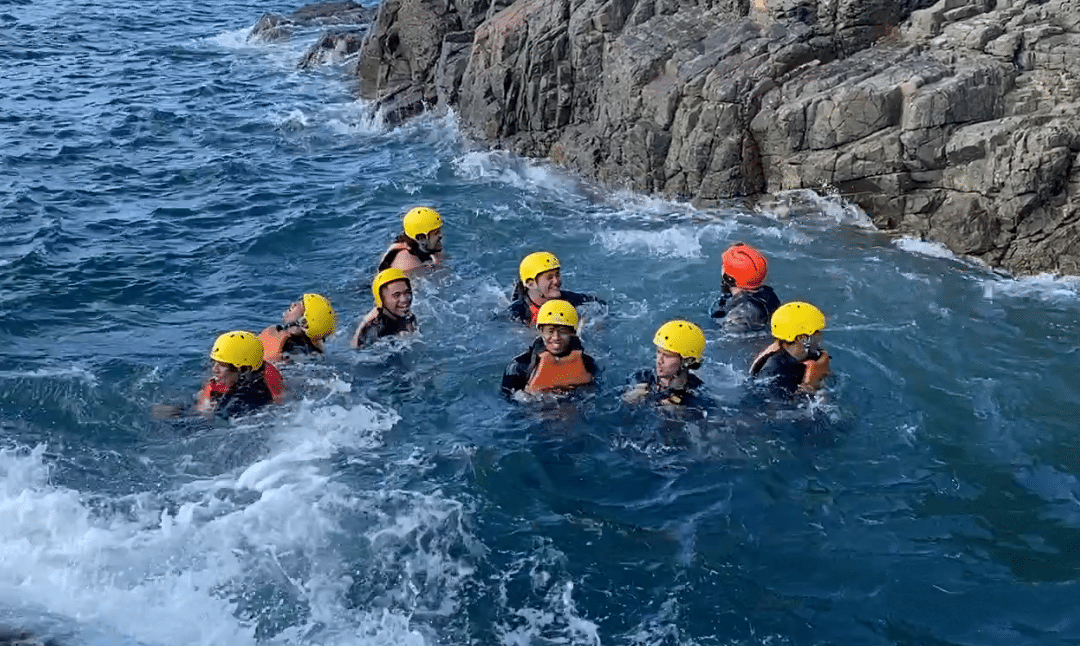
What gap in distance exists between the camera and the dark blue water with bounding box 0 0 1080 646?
9438mm

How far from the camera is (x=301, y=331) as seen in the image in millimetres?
13023

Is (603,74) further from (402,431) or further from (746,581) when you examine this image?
(746,581)

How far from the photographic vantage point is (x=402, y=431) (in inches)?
474

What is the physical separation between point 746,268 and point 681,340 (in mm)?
2641

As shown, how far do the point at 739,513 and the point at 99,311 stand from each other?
937 cm

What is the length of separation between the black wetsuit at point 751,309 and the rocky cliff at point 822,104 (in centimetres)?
395

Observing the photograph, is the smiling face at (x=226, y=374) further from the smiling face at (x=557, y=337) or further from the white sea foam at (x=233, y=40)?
the white sea foam at (x=233, y=40)

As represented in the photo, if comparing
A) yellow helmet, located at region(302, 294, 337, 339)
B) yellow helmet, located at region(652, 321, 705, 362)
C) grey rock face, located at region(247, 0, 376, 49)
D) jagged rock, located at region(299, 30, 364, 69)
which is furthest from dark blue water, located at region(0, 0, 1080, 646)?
grey rock face, located at region(247, 0, 376, 49)

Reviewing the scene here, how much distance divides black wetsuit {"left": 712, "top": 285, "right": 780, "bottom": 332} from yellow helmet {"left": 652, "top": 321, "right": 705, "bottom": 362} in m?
2.26

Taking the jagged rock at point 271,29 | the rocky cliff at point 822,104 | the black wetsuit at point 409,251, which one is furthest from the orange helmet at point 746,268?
the jagged rock at point 271,29

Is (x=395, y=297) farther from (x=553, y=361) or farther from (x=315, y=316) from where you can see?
(x=553, y=361)

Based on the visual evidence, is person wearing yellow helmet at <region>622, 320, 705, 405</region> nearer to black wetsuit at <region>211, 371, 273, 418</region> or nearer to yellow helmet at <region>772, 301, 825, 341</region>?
yellow helmet at <region>772, 301, 825, 341</region>

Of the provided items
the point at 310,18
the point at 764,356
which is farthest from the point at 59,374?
the point at 310,18

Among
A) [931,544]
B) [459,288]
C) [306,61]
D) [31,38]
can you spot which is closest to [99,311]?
[459,288]
